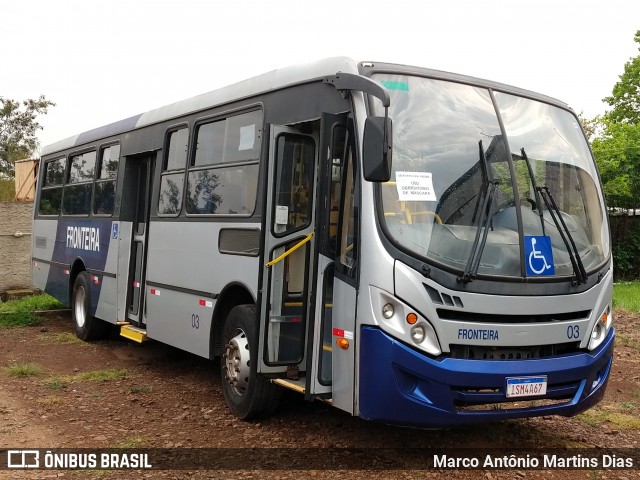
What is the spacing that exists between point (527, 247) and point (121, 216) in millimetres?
5870

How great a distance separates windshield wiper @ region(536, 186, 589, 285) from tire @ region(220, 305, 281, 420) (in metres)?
2.53

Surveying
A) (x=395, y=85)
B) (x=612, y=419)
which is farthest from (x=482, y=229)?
(x=612, y=419)

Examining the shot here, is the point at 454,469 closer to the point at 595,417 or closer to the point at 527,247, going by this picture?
the point at 527,247

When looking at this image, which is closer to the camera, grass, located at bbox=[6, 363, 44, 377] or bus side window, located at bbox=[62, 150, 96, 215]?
grass, located at bbox=[6, 363, 44, 377]

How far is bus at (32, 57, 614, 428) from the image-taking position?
16.0 ft

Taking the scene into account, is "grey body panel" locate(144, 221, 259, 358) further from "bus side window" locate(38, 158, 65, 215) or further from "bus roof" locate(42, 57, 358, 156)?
"bus side window" locate(38, 158, 65, 215)

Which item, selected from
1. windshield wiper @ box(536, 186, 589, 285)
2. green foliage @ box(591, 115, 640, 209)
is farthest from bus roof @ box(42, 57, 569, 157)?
green foliage @ box(591, 115, 640, 209)

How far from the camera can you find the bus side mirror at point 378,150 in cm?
478

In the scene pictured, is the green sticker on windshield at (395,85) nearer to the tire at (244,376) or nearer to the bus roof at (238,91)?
the bus roof at (238,91)

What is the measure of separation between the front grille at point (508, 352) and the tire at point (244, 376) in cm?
187

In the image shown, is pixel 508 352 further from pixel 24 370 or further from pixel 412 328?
pixel 24 370

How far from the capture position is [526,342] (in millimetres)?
5062

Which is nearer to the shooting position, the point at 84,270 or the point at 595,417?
the point at 595,417

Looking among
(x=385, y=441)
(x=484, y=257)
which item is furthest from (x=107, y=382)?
(x=484, y=257)
